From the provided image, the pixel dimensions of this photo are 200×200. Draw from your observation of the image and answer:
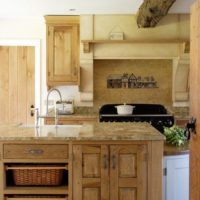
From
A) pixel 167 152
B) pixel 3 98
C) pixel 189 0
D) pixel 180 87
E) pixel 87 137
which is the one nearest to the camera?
pixel 87 137

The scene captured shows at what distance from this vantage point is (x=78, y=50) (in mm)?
5934

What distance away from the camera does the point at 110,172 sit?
3.13 meters

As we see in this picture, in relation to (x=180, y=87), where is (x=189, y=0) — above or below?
above

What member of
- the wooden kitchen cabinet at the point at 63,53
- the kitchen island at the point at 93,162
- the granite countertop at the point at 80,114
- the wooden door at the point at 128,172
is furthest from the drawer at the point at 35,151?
the wooden kitchen cabinet at the point at 63,53

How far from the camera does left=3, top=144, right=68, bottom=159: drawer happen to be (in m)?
3.12

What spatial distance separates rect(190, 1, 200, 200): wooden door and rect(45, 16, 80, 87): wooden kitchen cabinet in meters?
3.56

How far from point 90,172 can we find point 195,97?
1.17m

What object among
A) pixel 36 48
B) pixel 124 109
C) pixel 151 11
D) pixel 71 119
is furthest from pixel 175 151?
pixel 36 48

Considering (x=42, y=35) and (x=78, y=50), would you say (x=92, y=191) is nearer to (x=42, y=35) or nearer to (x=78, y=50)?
(x=78, y=50)

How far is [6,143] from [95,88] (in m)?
3.28

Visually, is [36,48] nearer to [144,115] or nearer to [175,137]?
[144,115]

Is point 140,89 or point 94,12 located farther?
point 140,89

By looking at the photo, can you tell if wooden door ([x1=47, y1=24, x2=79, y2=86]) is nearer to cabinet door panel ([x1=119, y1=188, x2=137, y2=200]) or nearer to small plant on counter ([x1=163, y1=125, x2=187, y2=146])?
small plant on counter ([x1=163, y1=125, x2=187, y2=146])

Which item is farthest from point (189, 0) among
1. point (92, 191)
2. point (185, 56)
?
point (92, 191)
